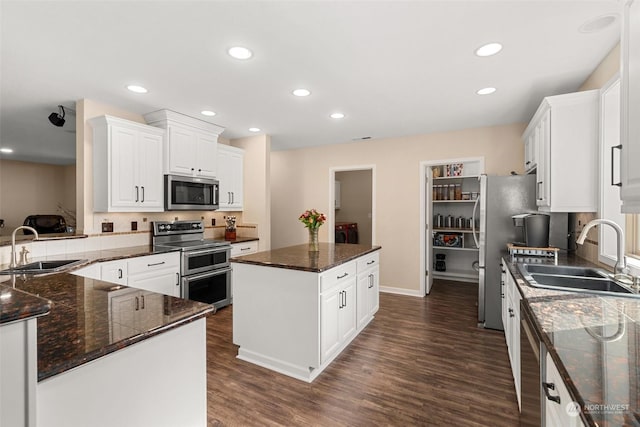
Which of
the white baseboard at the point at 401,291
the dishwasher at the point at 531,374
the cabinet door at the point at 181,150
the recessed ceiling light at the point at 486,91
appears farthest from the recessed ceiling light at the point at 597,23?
the cabinet door at the point at 181,150

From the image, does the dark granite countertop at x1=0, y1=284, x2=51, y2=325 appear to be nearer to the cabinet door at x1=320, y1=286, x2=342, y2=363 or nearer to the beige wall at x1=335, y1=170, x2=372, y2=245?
the cabinet door at x1=320, y1=286, x2=342, y2=363

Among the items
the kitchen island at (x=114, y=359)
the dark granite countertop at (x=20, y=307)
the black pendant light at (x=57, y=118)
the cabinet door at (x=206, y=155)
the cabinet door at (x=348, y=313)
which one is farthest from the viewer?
the cabinet door at (x=206, y=155)

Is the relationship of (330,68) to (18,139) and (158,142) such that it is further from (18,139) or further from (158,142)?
(18,139)

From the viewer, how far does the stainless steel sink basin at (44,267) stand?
2.26 metres

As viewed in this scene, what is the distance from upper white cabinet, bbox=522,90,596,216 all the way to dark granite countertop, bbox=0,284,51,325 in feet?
10.5

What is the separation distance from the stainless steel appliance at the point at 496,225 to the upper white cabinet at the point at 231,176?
3.39m

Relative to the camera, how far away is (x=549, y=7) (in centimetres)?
170

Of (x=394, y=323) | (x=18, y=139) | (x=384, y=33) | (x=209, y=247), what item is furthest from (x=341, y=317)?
(x=18, y=139)

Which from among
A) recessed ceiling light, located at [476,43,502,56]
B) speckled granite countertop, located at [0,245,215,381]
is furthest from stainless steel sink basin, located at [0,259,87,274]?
recessed ceiling light, located at [476,43,502,56]

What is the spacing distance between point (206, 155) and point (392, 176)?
2.84 metres

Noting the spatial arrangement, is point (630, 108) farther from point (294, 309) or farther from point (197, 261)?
point (197, 261)

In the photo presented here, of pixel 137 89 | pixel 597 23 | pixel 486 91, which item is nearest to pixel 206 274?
pixel 137 89

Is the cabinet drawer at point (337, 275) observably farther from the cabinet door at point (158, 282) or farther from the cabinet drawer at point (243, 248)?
the cabinet drawer at point (243, 248)

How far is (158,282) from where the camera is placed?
3.31m
